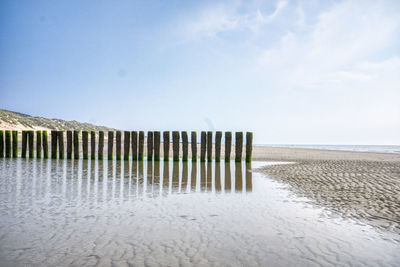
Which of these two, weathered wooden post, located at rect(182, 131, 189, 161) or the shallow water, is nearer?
the shallow water

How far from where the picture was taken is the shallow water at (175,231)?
113 inches

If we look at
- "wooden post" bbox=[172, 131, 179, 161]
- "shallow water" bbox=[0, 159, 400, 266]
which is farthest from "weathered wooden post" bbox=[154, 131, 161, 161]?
"shallow water" bbox=[0, 159, 400, 266]

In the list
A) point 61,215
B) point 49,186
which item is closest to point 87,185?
point 49,186

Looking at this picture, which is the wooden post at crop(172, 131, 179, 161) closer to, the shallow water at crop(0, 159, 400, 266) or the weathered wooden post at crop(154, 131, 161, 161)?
the weathered wooden post at crop(154, 131, 161, 161)

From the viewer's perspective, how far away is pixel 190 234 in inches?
140

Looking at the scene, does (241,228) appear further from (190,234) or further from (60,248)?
(60,248)

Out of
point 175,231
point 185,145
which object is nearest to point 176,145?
point 185,145

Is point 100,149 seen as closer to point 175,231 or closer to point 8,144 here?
point 8,144

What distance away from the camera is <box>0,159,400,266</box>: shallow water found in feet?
9.41

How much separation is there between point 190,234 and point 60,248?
1.51m

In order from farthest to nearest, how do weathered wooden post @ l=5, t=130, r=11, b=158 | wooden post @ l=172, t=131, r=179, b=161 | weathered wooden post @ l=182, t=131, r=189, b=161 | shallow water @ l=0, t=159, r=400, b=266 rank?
weathered wooden post @ l=5, t=130, r=11, b=158 < wooden post @ l=172, t=131, r=179, b=161 < weathered wooden post @ l=182, t=131, r=189, b=161 < shallow water @ l=0, t=159, r=400, b=266

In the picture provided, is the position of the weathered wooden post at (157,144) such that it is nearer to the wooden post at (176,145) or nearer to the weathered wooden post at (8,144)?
the wooden post at (176,145)

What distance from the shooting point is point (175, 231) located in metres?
3.66

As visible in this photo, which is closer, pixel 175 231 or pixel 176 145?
pixel 175 231
